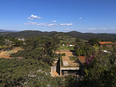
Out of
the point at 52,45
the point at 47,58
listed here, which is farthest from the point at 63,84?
the point at 52,45

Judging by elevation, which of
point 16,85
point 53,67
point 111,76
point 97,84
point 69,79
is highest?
point 111,76

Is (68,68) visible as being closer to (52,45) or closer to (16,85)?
(52,45)

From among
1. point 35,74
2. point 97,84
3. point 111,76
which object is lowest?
point 97,84

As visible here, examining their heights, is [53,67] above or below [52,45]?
below

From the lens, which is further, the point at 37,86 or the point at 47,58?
the point at 47,58

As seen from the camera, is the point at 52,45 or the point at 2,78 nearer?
the point at 2,78

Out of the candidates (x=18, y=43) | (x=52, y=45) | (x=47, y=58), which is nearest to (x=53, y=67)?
(x=47, y=58)

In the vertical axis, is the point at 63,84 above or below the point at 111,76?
below

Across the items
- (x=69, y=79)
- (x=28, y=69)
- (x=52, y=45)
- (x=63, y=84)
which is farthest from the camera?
(x=52, y=45)

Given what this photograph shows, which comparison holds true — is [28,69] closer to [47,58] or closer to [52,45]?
[47,58]

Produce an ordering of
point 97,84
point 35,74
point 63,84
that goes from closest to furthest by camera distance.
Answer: point 97,84, point 35,74, point 63,84
